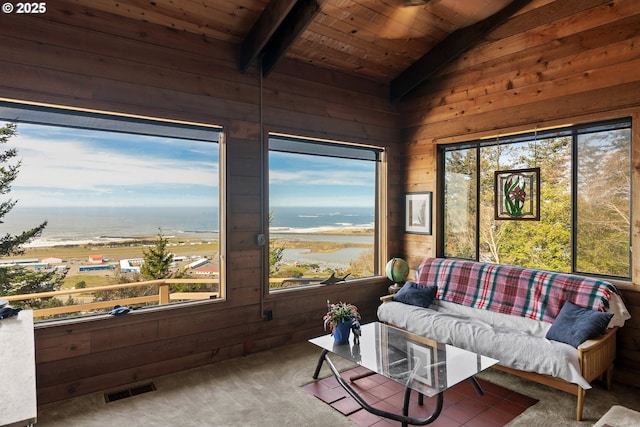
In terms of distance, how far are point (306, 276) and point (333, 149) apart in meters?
1.46

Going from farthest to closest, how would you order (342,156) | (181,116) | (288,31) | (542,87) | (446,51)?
(342,156) < (446,51) < (542,87) < (288,31) < (181,116)

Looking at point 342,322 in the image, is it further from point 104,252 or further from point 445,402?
point 104,252

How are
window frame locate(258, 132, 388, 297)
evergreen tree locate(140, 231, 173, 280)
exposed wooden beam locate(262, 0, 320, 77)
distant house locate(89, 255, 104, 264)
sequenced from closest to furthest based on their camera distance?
distant house locate(89, 255, 104, 264) → exposed wooden beam locate(262, 0, 320, 77) → evergreen tree locate(140, 231, 173, 280) → window frame locate(258, 132, 388, 297)

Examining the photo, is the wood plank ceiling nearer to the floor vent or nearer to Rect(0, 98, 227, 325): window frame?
Rect(0, 98, 227, 325): window frame

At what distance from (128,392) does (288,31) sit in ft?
10.8

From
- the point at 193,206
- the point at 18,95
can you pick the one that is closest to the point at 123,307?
the point at 193,206

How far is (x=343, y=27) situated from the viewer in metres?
3.85

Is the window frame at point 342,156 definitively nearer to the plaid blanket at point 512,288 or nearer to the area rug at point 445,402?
the plaid blanket at point 512,288

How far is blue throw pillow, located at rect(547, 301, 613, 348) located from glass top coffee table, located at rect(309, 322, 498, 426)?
650mm

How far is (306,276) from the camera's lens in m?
4.42

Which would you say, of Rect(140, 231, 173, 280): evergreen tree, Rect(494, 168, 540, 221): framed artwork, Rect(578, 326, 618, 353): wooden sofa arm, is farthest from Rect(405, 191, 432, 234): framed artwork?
Rect(140, 231, 173, 280): evergreen tree

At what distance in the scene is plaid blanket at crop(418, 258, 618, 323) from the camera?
3.25m

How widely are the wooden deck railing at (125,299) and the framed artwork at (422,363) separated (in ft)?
6.08

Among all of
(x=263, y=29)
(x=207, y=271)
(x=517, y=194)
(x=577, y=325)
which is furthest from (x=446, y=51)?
(x=207, y=271)
